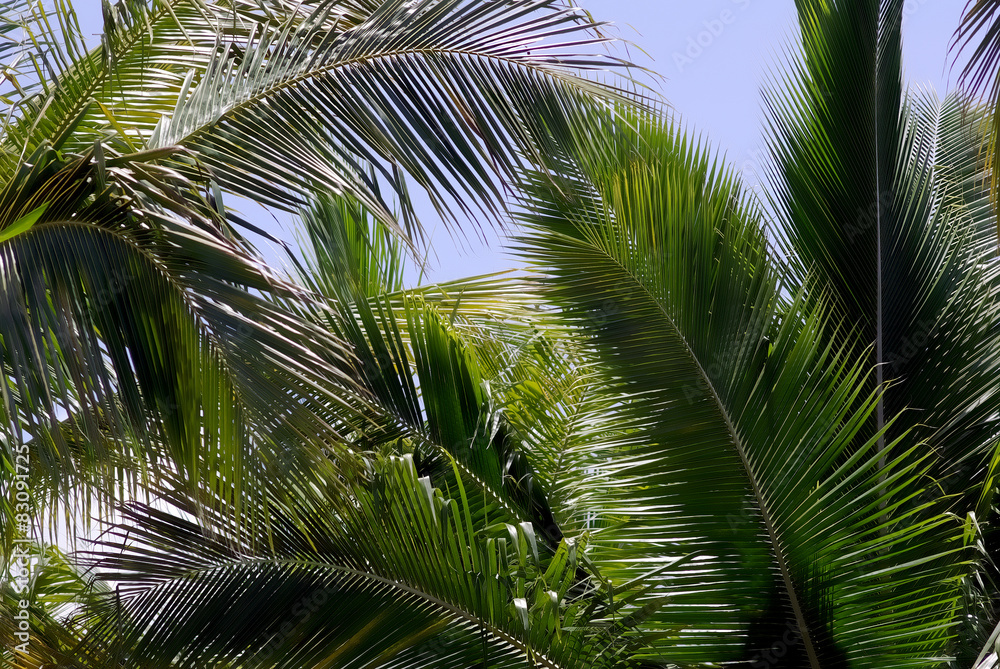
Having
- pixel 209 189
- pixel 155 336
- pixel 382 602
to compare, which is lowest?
pixel 382 602

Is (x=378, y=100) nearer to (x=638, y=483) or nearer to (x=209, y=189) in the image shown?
(x=209, y=189)

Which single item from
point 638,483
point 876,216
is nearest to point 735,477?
point 638,483

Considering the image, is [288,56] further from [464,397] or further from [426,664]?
[426,664]

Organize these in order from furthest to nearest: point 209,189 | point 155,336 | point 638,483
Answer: point 638,483 < point 209,189 < point 155,336

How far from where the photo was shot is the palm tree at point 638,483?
3.15 metres

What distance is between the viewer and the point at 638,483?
3406 mm

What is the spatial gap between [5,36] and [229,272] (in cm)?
150

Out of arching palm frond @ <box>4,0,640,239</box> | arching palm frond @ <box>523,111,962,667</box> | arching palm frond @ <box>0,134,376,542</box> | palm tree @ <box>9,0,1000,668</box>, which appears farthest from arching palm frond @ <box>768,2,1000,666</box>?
arching palm frond @ <box>0,134,376,542</box>

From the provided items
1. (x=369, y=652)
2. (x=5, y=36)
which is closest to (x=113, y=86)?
(x=5, y=36)

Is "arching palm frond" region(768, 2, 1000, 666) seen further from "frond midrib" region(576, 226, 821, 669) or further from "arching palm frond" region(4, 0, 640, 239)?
"arching palm frond" region(4, 0, 640, 239)

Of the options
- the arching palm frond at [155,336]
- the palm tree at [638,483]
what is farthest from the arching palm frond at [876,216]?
the arching palm frond at [155,336]

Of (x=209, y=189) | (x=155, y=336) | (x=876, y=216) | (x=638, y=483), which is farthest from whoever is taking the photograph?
(x=876, y=216)

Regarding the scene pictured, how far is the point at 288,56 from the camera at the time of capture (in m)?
2.97

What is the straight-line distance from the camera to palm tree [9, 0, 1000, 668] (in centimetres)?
315
